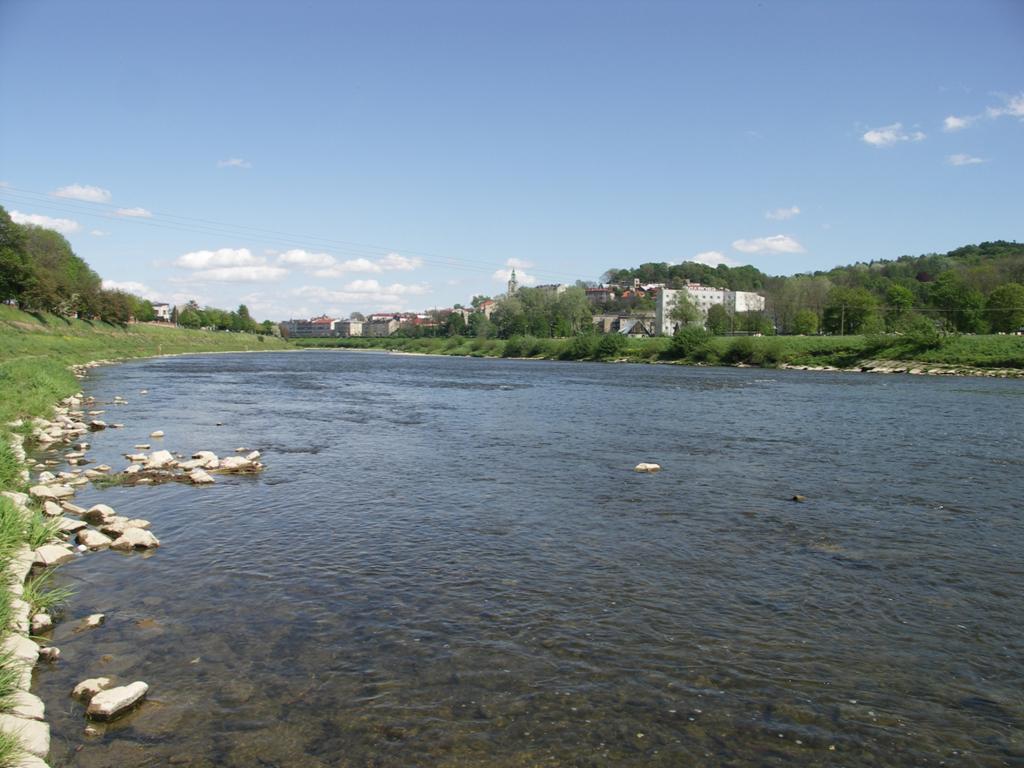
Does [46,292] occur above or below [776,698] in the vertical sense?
above

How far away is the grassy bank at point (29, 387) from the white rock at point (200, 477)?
3.49 metres

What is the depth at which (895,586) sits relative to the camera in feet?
33.7

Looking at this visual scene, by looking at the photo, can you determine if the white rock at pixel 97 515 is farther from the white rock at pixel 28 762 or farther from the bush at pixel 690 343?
the bush at pixel 690 343

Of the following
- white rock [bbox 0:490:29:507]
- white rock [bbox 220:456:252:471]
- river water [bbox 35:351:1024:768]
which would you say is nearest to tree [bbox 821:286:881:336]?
river water [bbox 35:351:1024:768]

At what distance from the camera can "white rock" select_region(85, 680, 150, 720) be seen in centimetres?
656

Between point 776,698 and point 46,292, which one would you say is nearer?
point 776,698

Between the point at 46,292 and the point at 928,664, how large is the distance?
3737 inches

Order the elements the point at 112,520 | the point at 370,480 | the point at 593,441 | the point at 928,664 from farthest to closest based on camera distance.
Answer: the point at 593,441 < the point at 370,480 < the point at 112,520 < the point at 928,664

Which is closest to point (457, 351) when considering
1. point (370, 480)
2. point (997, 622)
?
point (370, 480)

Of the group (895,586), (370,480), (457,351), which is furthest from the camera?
(457,351)

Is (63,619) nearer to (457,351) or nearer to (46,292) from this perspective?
(46,292)

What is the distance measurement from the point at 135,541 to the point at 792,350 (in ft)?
293

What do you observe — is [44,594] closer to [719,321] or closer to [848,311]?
[848,311]

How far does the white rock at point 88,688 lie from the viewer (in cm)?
688
